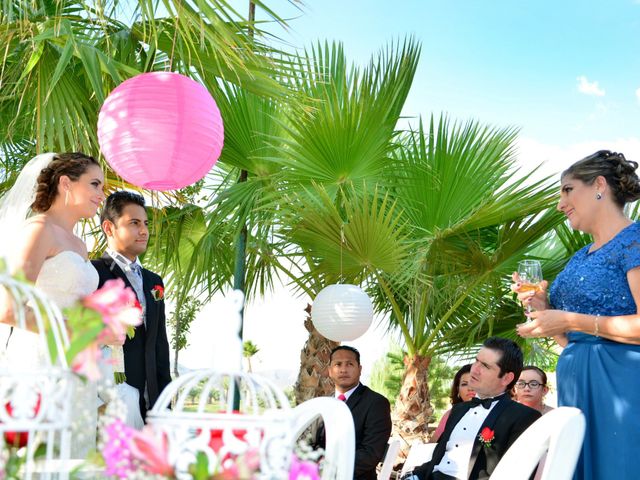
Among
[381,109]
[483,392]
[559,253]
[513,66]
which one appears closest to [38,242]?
[483,392]

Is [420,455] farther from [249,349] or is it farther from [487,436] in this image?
[249,349]

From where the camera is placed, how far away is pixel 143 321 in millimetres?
3176

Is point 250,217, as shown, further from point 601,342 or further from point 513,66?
point 513,66

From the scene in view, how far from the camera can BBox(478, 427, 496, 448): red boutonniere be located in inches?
137

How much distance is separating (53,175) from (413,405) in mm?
4940

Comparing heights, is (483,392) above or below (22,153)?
below

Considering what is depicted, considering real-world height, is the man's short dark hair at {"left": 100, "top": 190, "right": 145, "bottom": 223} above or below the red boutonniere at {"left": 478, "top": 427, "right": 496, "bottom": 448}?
above

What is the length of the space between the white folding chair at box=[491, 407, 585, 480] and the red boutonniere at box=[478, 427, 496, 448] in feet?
7.50

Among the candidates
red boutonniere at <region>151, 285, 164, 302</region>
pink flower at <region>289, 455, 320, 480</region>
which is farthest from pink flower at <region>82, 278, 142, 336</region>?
red boutonniere at <region>151, 285, 164, 302</region>

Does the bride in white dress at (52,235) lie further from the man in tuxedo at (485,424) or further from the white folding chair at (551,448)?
the man in tuxedo at (485,424)

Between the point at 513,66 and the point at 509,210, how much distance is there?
19.0 m

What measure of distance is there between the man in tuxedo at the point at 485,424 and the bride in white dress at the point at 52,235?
76.9 inches

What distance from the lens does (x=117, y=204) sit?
340 cm

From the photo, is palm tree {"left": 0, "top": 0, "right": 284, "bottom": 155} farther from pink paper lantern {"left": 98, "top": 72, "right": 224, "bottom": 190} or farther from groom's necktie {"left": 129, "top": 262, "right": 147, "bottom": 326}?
groom's necktie {"left": 129, "top": 262, "right": 147, "bottom": 326}
